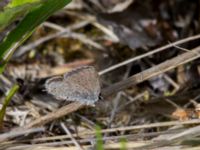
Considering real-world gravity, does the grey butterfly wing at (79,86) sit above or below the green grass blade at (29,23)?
below

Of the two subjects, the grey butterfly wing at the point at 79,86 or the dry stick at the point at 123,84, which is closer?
the grey butterfly wing at the point at 79,86

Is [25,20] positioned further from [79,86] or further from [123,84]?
[123,84]

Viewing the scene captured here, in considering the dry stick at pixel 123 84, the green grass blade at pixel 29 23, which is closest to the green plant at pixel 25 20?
the green grass blade at pixel 29 23

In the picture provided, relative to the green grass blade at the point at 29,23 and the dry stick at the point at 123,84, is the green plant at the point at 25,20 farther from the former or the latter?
the dry stick at the point at 123,84

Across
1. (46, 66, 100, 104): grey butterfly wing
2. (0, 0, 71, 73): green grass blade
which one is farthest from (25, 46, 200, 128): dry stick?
(0, 0, 71, 73): green grass blade

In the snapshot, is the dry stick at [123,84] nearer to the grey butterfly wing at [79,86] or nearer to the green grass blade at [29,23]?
the grey butterfly wing at [79,86]

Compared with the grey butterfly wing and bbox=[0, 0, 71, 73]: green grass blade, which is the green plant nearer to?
bbox=[0, 0, 71, 73]: green grass blade

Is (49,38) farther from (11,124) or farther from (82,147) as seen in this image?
(82,147)

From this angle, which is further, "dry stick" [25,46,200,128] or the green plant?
"dry stick" [25,46,200,128]

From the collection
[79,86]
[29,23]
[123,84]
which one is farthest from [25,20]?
[123,84]
